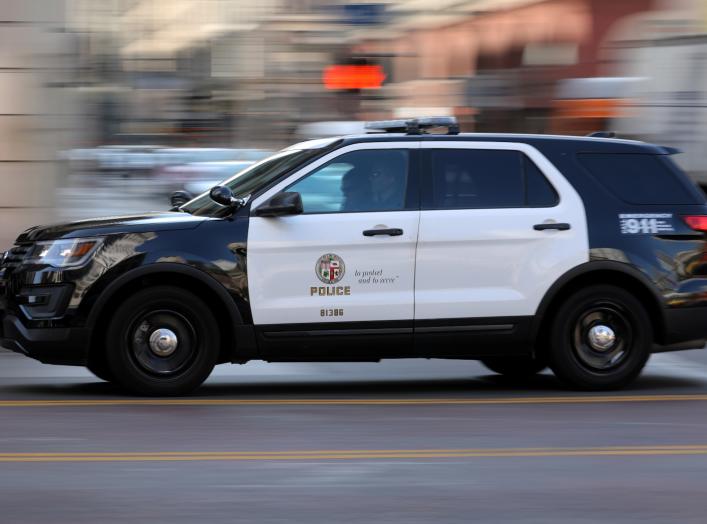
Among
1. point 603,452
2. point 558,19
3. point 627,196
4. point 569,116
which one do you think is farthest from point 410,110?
point 603,452

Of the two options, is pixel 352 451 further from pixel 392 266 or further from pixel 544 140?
pixel 544 140

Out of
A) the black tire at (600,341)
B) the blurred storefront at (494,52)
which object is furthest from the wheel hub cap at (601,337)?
the blurred storefront at (494,52)

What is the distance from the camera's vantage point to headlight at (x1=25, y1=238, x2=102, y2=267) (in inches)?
350

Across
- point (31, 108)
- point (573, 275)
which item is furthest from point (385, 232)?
point (31, 108)

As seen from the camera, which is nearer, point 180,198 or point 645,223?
point 645,223

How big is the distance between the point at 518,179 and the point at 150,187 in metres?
15.1

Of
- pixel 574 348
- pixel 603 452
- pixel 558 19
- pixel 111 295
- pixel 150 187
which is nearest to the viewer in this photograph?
pixel 603 452

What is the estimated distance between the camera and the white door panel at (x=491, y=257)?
29.9 ft

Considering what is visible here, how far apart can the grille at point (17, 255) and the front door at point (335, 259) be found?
147 centimetres

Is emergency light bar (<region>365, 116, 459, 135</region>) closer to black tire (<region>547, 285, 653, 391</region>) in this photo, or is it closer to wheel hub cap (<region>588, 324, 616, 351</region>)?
black tire (<region>547, 285, 653, 391</region>)

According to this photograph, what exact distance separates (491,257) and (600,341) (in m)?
1.00

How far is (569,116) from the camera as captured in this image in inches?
1077

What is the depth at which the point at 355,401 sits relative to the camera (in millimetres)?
9133

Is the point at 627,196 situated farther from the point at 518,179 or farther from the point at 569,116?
the point at 569,116
